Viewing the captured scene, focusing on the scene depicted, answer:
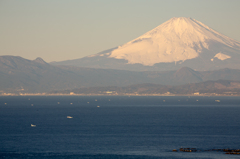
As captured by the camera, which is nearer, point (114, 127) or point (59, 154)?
point (59, 154)

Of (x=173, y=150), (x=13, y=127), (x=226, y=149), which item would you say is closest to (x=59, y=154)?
(x=173, y=150)

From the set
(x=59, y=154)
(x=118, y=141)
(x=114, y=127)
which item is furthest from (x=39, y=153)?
(x=114, y=127)

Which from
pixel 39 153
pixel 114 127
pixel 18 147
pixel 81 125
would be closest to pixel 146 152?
pixel 39 153

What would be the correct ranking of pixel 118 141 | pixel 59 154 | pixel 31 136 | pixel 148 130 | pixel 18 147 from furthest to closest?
1. pixel 148 130
2. pixel 31 136
3. pixel 118 141
4. pixel 18 147
5. pixel 59 154

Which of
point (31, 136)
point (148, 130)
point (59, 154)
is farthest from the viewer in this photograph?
point (148, 130)

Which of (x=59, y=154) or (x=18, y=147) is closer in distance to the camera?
(x=59, y=154)

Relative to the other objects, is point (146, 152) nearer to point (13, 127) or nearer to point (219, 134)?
point (219, 134)

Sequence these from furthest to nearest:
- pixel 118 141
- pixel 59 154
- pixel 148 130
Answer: pixel 148 130, pixel 118 141, pixel 59 154

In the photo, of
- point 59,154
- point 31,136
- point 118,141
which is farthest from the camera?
point 31,136

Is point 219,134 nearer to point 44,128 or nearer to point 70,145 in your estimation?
point 70,145
